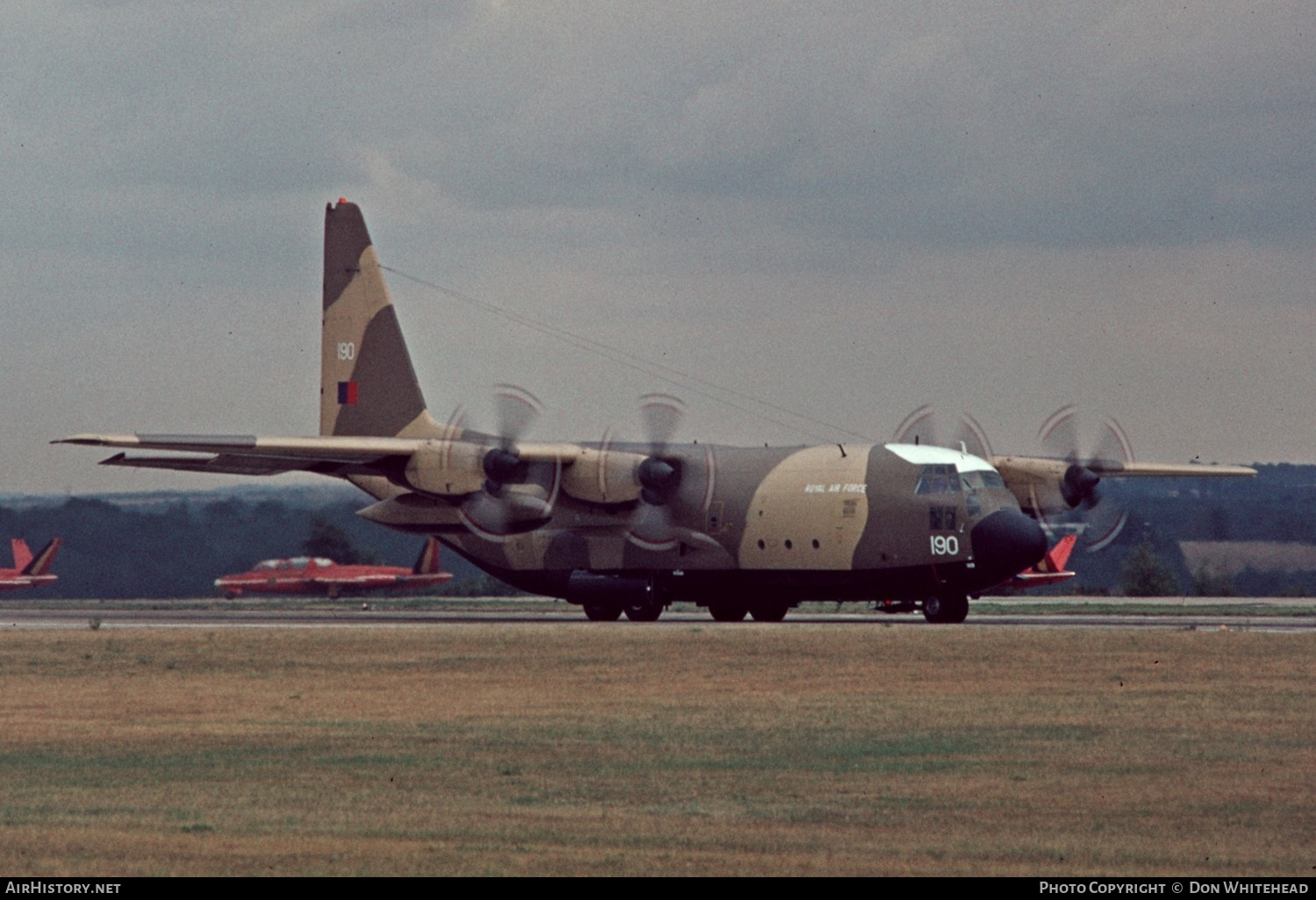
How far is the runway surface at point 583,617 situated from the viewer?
48.7m

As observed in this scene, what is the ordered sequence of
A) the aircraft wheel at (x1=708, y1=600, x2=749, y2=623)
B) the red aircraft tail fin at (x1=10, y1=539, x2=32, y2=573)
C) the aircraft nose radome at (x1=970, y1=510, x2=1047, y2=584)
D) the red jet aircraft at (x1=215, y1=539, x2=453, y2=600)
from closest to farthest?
the aircraft nose radome at (x1=970, y1=510, x2=1047, y2=584) → the aircraft wheel at (x1=708, y1=600, x2=749, y2=623) → the red aircraft tail fin at (x1=10, y1=539, x2=32, y2=573) → the red jet aircraft at (x1=215, y1=539, x2=453, y2=600)

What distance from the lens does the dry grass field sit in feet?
54.1

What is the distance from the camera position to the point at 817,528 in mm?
46781

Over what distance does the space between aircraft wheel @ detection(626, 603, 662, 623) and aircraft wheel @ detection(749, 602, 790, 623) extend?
2.51 m

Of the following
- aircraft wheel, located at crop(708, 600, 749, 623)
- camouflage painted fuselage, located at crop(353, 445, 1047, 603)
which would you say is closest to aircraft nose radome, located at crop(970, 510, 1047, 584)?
camouflage painted fuselage, located at crop(353, 445, 1047, 603)

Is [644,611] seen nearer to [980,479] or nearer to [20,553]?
[980,479]

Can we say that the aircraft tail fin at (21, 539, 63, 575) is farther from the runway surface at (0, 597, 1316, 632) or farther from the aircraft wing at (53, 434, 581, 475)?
the aircraft wing at (53, 434, 581, 475)

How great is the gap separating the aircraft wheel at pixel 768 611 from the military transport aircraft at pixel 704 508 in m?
0.06

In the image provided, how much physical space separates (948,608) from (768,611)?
5552 mm

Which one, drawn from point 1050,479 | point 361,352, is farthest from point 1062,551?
point 361,352

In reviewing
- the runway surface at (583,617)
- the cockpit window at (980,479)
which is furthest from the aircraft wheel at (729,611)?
the cockpit window at (980,479)

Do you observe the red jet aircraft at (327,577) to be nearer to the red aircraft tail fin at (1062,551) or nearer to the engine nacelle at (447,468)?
the red aircraft tail fin at (1062,551)

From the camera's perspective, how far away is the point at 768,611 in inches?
1991

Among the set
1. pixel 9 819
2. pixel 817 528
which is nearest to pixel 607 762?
pixel 9 819
